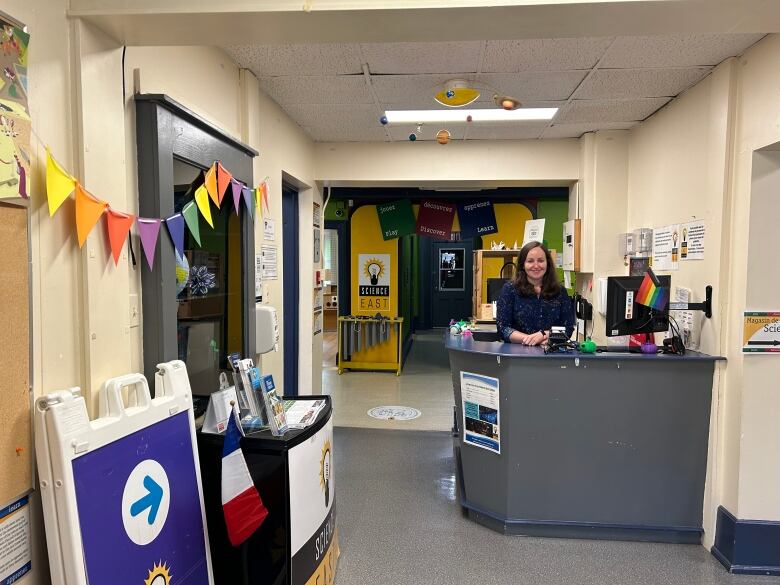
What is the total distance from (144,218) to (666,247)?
313 centimetres

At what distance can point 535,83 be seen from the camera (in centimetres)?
310

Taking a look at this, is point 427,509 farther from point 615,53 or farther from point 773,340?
point 615,53

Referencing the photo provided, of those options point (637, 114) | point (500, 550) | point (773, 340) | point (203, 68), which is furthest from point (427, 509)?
point (637, 114)

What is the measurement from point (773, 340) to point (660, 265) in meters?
1.05

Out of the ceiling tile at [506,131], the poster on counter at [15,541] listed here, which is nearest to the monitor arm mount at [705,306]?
the ceiling tile at [506,131]

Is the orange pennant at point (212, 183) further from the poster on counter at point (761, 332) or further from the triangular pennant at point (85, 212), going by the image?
the poster on counter at point (761, 332)

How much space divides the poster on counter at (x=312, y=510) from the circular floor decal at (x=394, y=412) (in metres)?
2.69

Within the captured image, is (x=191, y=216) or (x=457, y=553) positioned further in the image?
(x=457, y=553)

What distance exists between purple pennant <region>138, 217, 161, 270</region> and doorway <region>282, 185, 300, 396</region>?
260cm

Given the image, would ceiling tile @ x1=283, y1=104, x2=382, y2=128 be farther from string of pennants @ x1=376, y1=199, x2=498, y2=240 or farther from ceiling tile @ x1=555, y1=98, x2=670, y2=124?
string of pennants @ x1=376, y1=199, x2=498, y2=240

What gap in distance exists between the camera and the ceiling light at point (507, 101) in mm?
3182

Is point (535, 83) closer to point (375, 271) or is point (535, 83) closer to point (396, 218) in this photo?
point (396, 218)

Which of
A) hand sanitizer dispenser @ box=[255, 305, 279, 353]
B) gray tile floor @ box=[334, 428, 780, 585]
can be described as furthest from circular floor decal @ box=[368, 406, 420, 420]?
hand sanitizer dispenser @ box=[255, 305, 279, 353]

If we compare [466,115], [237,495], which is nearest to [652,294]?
[466,115]
